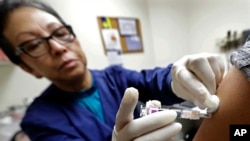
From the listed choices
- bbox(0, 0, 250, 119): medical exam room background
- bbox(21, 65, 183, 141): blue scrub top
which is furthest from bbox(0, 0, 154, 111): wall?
bbox(21, 65, 183, 141): blue scrub top

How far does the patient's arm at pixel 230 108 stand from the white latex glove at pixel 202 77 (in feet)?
0.05

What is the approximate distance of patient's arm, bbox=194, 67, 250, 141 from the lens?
0.40 m

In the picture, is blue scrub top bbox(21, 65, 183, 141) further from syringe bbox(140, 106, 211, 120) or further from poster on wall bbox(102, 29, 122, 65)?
poster on wall bbox(102, 29, 122, 65)

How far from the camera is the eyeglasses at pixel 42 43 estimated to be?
0.79 m

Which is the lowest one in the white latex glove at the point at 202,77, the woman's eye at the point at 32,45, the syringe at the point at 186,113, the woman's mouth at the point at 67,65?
the syringe at the point at 186,113

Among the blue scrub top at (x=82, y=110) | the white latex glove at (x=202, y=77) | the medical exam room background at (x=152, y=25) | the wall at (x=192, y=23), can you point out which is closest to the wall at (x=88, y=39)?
the medical exam room background at (x=152, y=25)

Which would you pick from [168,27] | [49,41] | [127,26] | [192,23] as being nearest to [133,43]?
[127,26]

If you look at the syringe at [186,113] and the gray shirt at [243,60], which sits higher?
the gray shirt at [243,60]

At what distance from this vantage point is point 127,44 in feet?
6.59

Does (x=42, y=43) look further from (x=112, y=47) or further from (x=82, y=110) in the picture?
(x=112, y=47)

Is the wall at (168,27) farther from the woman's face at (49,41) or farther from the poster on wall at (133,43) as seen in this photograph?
the woman's face at (49,41)

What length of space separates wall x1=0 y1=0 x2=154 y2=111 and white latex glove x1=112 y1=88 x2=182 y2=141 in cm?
132

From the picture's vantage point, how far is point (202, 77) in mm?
465

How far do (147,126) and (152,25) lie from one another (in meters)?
1.73
